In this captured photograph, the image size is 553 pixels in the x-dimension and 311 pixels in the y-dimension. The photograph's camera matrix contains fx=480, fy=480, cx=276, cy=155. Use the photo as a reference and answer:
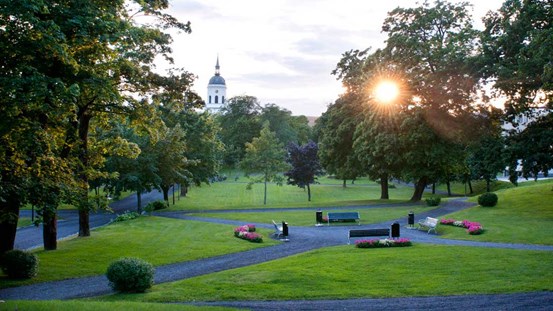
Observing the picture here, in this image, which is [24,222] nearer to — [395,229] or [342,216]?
[342,216]

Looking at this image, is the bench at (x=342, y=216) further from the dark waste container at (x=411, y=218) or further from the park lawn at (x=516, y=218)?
the park lawn at (x=516, y=218)

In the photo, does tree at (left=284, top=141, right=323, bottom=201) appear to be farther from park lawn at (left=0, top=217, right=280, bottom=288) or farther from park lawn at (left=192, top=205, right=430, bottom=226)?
park lawn at (left=0, top=217, right=280, bottom=288)

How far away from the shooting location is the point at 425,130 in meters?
40.4

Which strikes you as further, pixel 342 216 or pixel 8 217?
pixel 342 216

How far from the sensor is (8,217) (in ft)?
53.7

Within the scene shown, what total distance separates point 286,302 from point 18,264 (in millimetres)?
10275

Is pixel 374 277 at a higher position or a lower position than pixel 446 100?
lower

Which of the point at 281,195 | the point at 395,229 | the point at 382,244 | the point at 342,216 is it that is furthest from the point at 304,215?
the point at 281,195

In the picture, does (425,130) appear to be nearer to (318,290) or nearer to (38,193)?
(318,290)

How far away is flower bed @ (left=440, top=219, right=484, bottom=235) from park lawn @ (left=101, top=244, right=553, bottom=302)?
578cm

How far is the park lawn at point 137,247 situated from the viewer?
62.6 feet

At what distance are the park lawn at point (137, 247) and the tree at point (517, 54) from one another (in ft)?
59.1

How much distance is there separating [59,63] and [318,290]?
1195cm

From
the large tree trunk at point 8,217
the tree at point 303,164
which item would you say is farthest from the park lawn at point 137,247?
the tree at point 303,164
